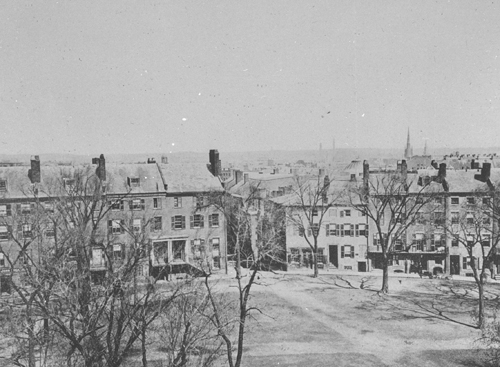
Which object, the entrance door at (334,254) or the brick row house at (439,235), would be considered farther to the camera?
the entrance door at (334,254)

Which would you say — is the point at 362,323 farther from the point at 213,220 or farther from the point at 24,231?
the point at 24,231

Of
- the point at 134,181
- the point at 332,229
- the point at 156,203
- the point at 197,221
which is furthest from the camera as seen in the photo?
the point at 332,229

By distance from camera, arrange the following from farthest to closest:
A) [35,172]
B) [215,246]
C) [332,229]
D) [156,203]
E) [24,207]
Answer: [332,229]
[215,246]
[156,203]
[35,172]
[24,207]

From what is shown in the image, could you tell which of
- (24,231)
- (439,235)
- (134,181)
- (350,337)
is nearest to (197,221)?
(134,181)

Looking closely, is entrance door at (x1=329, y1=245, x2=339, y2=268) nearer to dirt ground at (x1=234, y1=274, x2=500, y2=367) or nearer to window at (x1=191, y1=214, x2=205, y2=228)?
dirt ground at (x1=234, y1=274, x2=500, y2=367)

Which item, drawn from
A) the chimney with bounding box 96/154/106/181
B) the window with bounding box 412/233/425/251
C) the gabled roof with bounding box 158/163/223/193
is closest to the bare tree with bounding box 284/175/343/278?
the gabled roof with bounding box 158/163/223/193

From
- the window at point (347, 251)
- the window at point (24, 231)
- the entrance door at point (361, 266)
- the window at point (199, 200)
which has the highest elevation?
the window at point (199, 200)

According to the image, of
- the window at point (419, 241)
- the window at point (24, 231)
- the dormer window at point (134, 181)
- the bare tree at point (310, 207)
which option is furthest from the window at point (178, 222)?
the window at point (419, 241)

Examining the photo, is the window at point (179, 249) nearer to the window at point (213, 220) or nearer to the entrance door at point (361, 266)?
the window at point (213, 220)
